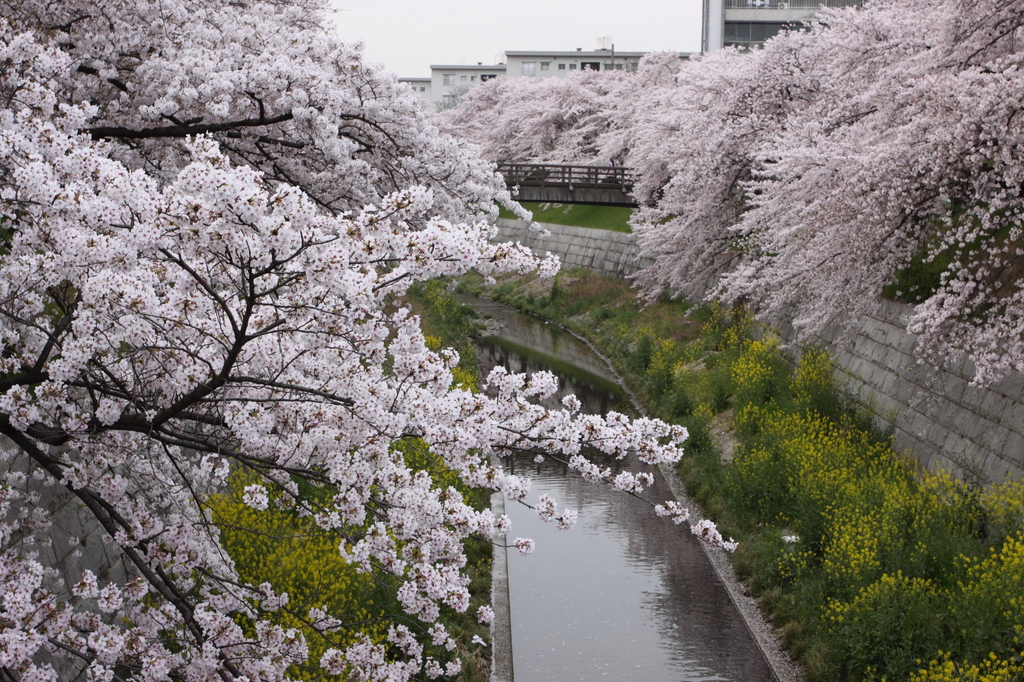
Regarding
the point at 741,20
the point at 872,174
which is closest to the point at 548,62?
the point at 741,20

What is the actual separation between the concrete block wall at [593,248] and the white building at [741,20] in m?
23.3

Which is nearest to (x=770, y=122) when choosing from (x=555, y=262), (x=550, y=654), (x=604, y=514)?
(x=604, y=514)

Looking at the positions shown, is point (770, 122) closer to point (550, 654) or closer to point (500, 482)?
point (550, 654)

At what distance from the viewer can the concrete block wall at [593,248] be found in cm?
3544

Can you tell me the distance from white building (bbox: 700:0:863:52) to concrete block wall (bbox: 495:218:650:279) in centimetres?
2327

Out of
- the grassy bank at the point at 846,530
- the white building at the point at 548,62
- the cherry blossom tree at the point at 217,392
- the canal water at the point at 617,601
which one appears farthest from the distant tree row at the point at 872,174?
the white building at the point at 548,62

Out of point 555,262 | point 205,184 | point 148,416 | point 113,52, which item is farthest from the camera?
point 113,52

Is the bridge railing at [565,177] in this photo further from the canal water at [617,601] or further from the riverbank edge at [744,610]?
the riverbank edge at [744,610]

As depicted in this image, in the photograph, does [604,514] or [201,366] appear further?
[604,514]

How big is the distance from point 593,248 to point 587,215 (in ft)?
14.1

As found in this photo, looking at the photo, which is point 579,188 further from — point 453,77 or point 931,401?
point 453,77

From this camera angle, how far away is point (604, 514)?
15.3 meters

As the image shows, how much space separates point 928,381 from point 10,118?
38.2 feet

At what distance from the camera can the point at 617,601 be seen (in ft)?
39.7
